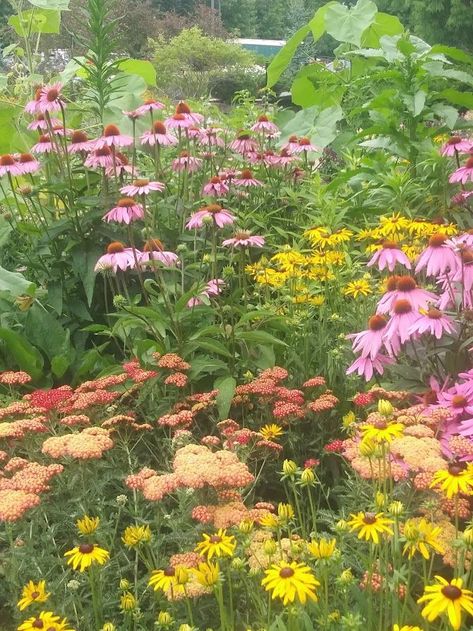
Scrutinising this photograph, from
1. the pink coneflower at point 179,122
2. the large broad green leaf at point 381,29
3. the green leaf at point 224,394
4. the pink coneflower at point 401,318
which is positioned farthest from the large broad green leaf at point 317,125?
the pink coneflower at point 401,318

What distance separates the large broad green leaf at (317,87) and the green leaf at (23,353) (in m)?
2.76

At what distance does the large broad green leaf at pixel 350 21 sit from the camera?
4730 mm

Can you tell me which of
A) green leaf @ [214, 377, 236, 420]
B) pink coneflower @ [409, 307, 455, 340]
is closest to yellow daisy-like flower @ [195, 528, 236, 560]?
pink coneflower @ [409, 307, 455, 340]

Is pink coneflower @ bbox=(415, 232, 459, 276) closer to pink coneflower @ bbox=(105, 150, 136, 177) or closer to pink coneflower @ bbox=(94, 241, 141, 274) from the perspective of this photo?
pink coneflower @ bbox=(94, 241, 141, 274)

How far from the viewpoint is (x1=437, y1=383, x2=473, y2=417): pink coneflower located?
1.56m

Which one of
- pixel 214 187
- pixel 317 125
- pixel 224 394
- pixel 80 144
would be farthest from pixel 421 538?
pixel 317 125

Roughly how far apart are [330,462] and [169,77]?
15843mm

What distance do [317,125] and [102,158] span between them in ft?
6.54

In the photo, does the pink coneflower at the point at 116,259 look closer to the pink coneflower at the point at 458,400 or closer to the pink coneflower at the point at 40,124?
the pink coneflower at the point at 40,124

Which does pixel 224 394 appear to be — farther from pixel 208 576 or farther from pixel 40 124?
pixel 40 124

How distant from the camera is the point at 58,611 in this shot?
1.38m

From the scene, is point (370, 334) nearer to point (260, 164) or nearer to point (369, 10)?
point (260, 164)

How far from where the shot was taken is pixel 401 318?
1.73 meters

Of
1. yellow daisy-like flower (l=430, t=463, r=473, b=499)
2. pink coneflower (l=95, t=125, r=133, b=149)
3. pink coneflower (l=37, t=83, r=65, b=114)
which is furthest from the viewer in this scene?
pink coneflower (l=37, t=83, r=65, b=114)
